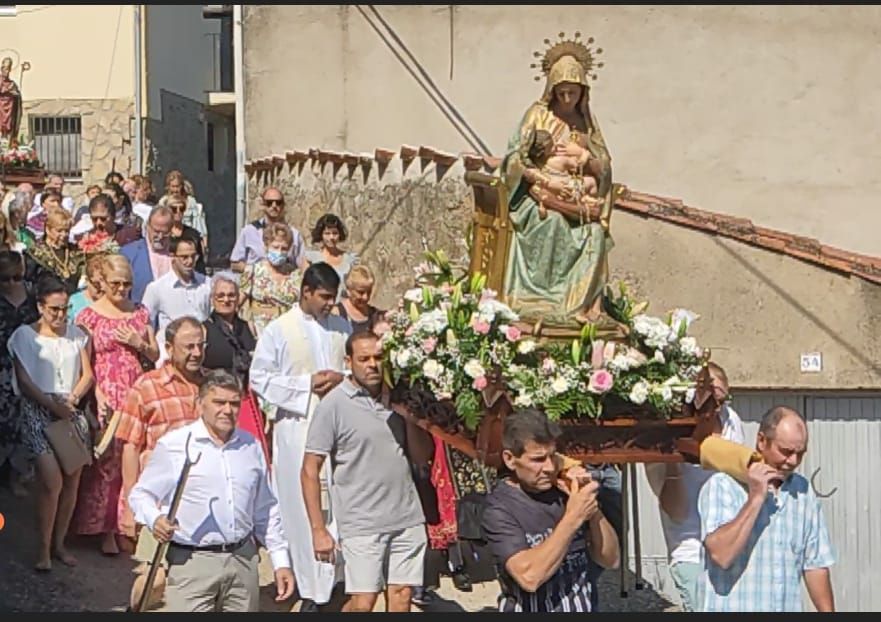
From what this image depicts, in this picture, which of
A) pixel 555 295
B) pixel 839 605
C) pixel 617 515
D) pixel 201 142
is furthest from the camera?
pixel 201 142

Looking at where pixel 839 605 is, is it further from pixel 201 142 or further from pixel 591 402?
pixel 201 142

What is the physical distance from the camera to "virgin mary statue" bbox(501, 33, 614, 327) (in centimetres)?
723

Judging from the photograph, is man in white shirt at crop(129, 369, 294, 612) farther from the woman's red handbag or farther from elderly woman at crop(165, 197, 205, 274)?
elderly woman at crop(165, 197, 205, 274)

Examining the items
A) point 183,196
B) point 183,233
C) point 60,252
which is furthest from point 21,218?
point 183,233

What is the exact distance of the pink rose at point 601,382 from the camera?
6.22 metres

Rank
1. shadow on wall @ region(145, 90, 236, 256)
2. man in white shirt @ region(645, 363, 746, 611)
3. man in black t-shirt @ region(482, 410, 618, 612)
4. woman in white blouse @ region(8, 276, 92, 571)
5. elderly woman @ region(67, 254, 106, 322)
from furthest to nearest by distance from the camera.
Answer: shadow on wall @ region(145, 90, 236, 256) → elderly woman @ region(67, 254, 106, 322) → woman in white blouse @ region(8, 276, 92, 571) → man in white shirt @ region(645, 363, 746, 611) → man in black t-shirt @ region(482, 410, 618, 612)

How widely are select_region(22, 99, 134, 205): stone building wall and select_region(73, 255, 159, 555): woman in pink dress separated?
1543 centimetres

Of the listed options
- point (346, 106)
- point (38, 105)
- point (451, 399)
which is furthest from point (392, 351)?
point (38, 105)

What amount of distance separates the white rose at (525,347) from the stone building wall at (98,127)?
1822 centimetres

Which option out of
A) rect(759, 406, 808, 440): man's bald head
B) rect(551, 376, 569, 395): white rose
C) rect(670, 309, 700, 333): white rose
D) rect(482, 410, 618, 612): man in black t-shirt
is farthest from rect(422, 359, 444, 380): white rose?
rect(759, 406, 808, 440): man's bald head

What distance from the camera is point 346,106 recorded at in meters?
17.0

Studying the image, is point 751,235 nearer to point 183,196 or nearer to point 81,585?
point 183,196

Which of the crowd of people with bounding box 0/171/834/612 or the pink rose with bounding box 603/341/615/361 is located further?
the pink rose with bounding box 603/341/615/361

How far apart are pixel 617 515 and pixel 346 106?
1005 cm
